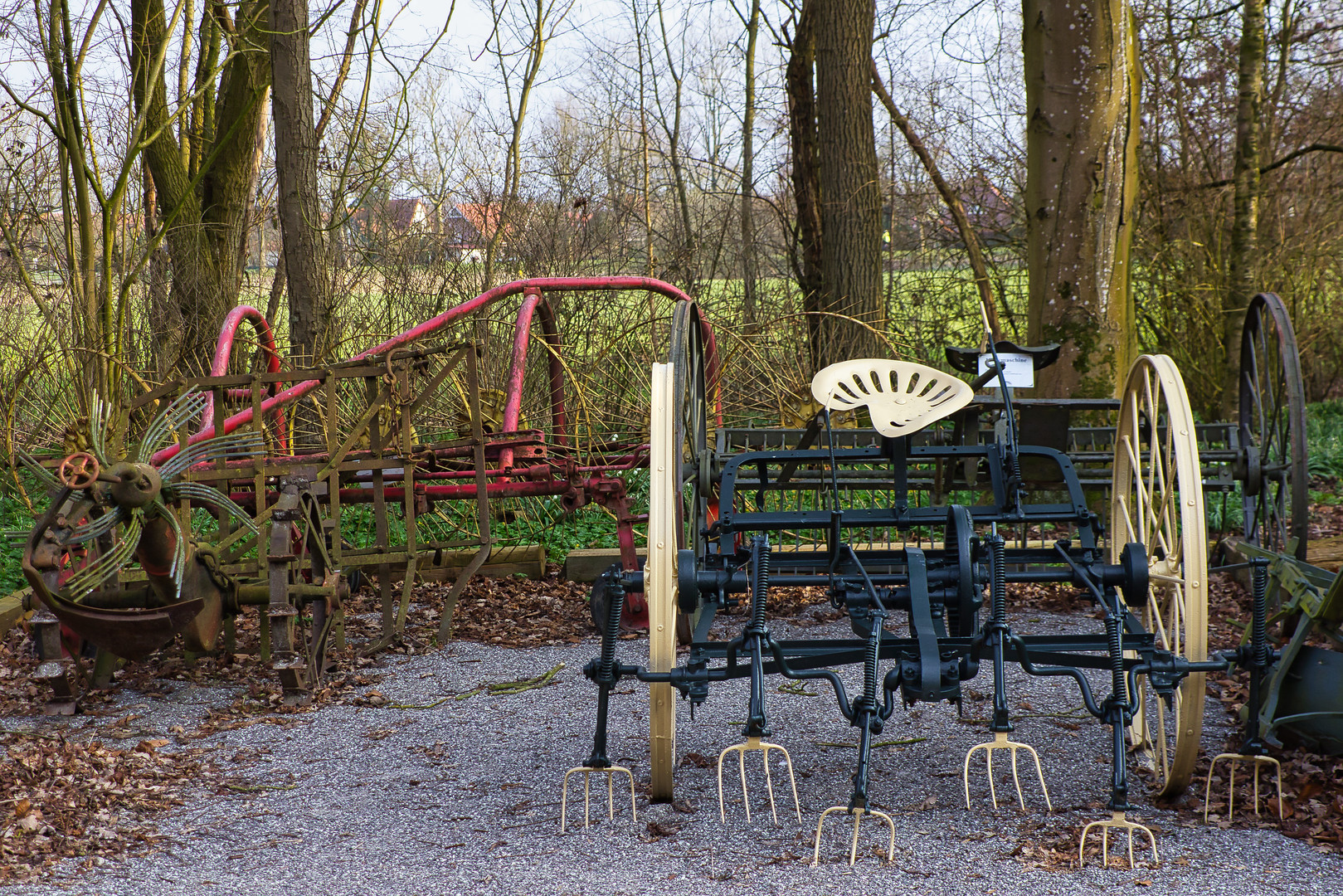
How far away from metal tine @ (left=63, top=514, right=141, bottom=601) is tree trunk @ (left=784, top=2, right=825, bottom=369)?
6.61m

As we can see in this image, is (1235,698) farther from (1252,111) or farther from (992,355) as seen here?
(1252,111)

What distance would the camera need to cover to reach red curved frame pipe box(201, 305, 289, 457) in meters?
6.00

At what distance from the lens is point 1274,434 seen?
509cm

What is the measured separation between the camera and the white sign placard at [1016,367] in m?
4.38

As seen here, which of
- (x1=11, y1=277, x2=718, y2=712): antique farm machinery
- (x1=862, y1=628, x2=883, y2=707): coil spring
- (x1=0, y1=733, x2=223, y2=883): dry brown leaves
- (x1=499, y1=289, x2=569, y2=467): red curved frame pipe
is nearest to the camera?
(x1=862, y1=628, x2=883, y2=707): coil spring

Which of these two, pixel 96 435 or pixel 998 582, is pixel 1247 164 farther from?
pixel 96 435

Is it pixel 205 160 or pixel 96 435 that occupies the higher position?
pixel 205 160

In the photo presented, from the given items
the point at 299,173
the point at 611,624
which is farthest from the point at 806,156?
the point at 611,624

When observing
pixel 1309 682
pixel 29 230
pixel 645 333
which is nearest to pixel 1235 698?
pixel 1309 682

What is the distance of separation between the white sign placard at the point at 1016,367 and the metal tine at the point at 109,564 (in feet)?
11.3

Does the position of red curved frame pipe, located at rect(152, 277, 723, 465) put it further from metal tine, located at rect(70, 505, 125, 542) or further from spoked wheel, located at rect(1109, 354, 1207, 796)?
spoked wheel, located at rect(1109, 354, 1207, 796)

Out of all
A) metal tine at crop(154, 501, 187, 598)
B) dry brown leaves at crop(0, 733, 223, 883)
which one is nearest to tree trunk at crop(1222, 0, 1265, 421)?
metal tine at crop(154, 501, 187, 598)

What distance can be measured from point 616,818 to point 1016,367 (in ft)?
8.15

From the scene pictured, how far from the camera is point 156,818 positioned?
3477 mm
